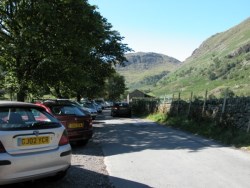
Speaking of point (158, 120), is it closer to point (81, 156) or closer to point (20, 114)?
point (81, 156)

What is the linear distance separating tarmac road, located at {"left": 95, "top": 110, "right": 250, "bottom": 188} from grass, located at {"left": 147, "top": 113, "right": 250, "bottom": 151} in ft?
2.17

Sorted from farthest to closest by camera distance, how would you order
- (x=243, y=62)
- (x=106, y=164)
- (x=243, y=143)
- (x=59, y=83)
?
(x=243, y=62) < (x=59, y=83) < (x=243, y=143) < (x=106, y=164)

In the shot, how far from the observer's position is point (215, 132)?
16.2 meters

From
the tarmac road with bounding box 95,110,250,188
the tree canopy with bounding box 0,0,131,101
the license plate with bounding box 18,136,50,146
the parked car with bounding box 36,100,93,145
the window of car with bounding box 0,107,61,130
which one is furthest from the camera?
the tree canopy with bounding box 0,0,131,101

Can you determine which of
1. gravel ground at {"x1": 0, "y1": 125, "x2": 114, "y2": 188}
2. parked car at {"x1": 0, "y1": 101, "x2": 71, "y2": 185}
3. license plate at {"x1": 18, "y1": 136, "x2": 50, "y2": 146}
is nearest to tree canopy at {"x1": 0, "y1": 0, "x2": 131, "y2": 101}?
gravel ground at {"x1": 0, "y1": 125, "x2": 114, "y2": 188}

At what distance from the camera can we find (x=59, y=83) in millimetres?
22094

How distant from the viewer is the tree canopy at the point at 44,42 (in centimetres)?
1903

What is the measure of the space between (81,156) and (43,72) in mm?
10855

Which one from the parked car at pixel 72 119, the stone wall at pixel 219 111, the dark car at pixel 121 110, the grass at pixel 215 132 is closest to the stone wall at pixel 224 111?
the stone wall at pixel 219 111

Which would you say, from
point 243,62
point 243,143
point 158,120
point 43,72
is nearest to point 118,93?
point 243,62

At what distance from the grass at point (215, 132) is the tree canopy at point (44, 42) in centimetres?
597

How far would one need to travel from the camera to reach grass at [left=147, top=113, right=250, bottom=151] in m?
13.4

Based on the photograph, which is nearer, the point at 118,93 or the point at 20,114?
the point at 20,114

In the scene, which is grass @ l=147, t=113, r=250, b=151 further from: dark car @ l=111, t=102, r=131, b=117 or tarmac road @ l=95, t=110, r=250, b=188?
dark car @ l=111, t=102, r=131, b=117
